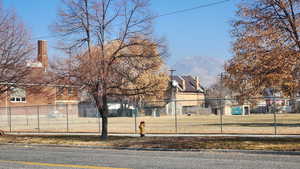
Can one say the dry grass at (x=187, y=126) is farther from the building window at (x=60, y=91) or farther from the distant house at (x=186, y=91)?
the distant house at (x=186, y=91)

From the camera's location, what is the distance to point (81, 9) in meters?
21.6

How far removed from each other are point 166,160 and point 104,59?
28.7ft

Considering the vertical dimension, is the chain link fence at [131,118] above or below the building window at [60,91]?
below

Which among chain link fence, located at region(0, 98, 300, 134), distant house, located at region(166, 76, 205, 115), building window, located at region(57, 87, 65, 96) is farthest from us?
distant house, located at region(166, 76, 205, 115)

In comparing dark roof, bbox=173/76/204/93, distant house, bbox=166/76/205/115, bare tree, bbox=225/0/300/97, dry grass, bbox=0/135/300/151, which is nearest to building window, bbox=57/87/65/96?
dry grass, bbox=0/135/300/151

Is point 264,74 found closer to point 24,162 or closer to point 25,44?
point 24,162

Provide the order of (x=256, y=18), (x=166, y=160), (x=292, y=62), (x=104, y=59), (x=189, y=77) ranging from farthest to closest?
(x=189, y=77)
(x=104, y=59)
(x=256, y=18)
(x=292, y=62)
(x=166, y=160)

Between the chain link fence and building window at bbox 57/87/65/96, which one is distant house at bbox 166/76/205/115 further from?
building window at bbox 57/87/65/96

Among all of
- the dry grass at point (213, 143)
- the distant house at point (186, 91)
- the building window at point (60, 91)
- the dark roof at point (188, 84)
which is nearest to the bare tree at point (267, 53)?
the dry grass at point (213, 143)

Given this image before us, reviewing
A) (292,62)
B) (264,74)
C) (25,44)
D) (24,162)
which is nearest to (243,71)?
(264,74)

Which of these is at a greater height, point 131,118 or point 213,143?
point 213,143

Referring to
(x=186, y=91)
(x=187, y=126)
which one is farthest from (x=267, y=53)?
(x=186, y=91)

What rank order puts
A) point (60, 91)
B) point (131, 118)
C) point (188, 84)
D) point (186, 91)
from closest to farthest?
point (60, 91), point (131, 118), point (186, 91), point (188, 84)

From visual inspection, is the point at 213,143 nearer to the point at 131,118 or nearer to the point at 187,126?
the point at 187,126
